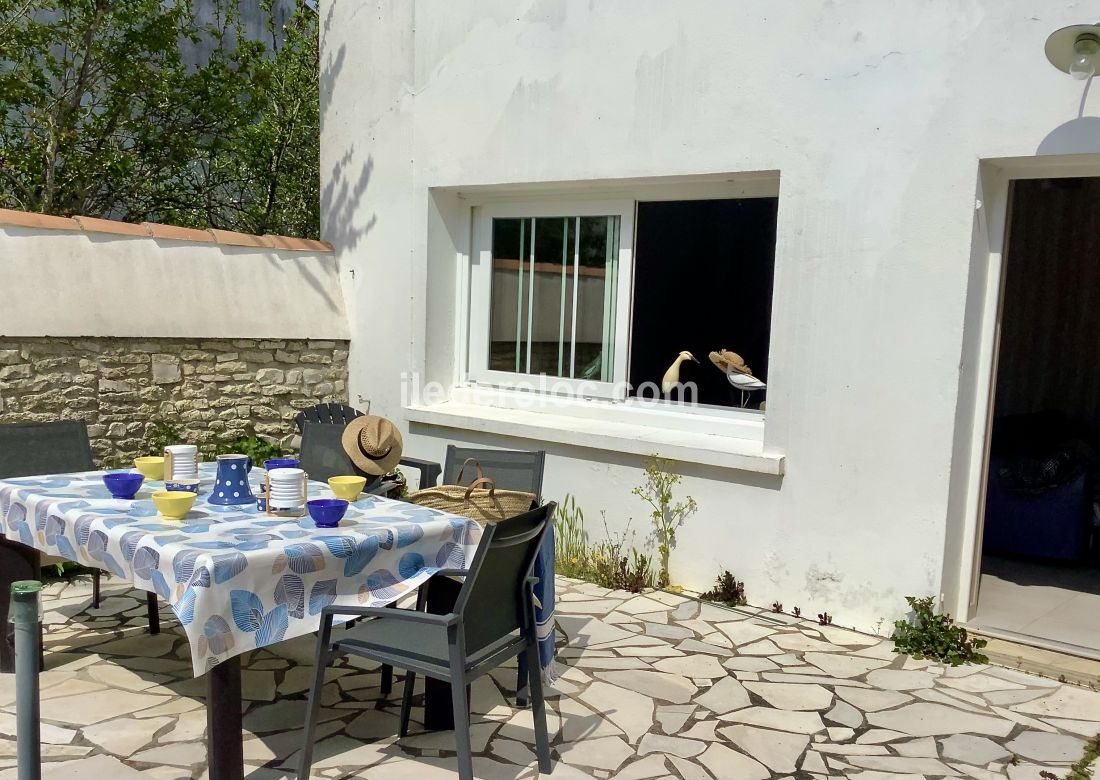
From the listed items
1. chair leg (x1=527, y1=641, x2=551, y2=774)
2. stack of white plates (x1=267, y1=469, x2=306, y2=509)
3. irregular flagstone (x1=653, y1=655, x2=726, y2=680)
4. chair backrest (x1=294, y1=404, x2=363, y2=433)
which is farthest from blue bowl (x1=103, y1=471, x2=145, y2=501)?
chair backrest (x1=294, y1=404, x2=363, y2=433)

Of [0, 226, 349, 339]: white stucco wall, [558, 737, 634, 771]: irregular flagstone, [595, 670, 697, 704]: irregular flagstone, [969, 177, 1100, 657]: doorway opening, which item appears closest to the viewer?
[558, 737, 634, 771]: irregular flagstone

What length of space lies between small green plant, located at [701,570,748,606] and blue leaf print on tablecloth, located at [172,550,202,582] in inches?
A: 129

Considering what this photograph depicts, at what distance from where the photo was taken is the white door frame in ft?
14.8

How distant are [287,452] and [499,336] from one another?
6.25 feet

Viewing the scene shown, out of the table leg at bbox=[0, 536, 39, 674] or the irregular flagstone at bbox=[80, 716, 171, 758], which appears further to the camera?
the table leg at bbox=[0, 536, 39, 674]

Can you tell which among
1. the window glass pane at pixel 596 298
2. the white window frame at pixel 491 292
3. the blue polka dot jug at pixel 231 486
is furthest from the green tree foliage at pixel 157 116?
the blue polka dot jug at pixel 231 486

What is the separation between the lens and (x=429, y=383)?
6902 millimetres

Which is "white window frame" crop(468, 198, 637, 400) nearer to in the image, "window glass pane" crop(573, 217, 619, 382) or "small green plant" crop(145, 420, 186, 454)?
"window glass pane" crop(573, 217, 619, 382)

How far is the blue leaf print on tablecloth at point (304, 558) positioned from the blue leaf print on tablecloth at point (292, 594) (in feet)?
0.11

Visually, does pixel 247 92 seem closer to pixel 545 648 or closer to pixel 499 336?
pixel 499 336

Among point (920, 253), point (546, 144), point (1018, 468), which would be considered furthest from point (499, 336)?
point (1018, 468)

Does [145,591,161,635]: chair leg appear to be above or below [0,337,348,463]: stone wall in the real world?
below

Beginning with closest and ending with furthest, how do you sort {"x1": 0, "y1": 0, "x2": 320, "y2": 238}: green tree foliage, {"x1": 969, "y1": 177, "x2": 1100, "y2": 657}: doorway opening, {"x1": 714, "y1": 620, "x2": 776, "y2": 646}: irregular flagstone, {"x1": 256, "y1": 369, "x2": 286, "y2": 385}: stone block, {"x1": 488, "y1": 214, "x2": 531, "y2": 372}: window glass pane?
{"x1": 714, "y1": 620, "x2": 776, "y2": 646}: irregular flagstone → {"x1": 969, "y1": 177, "x2": 1100, "y2": 657}: doorway opening → {"x1": 488, "y1": 214, "x2": 531, "y2": 372}: window glass pane → {"x1": 256, "y1": 369, "x2": 286, "y2": 385}: stone block → {"x1": 0, "y1": 0, "x2": 320, "y2": 238}: green tree foliage

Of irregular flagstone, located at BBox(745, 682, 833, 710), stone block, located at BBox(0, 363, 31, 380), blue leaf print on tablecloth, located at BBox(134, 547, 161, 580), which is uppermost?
stone block, located at BBox(0, 363, 31, 380)
